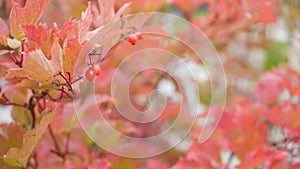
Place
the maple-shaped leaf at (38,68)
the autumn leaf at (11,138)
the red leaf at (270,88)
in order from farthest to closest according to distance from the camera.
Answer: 1. the red leaf at (270,88)
2. the autumn leaf at (11,138)
3. the maple-shaped leaf at (38,68)

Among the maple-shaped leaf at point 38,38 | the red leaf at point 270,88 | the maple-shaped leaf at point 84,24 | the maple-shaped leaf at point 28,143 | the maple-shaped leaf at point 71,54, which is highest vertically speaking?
the red leaf at point 270,88

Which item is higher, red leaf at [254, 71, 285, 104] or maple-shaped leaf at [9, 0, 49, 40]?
red leaf at [254, 71, 285, 104]

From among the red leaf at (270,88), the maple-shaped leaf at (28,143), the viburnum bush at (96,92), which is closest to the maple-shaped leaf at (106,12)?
the viburnum bush at (96,92)

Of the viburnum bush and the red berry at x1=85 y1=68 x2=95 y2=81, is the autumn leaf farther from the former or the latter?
the red berry at x1=85 y1=68 x2=95 y2=81

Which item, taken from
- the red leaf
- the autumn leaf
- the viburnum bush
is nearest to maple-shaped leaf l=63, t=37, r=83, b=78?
the viburnum bush

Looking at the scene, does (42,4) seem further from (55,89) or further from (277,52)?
(277,52)

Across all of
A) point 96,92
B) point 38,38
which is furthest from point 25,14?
point 96,92

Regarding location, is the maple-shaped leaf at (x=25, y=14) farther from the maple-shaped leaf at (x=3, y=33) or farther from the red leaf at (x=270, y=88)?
the red leaf at (x=270, y=88)

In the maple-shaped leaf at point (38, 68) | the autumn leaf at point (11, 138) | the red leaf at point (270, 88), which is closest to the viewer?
the maple-shaped leaf at point (38, 68)

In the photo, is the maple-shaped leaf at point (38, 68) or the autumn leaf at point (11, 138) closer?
the maple-shaped leaf at point (38, 68)
